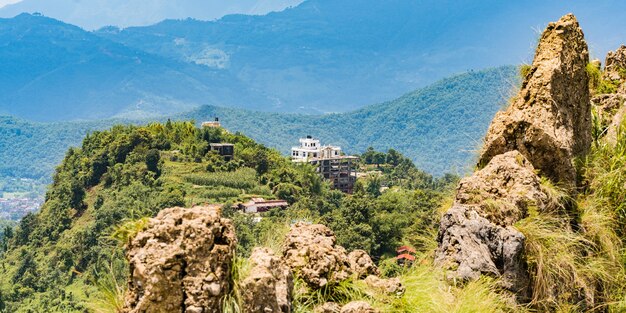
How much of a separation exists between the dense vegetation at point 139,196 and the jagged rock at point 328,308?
37.5 m

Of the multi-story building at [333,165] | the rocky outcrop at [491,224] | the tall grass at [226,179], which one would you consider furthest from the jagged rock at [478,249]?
the multi-story building at [333,165]

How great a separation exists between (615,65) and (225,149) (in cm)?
6799

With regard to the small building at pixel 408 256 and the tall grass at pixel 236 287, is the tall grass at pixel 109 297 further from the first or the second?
the small building at pixel 408 256

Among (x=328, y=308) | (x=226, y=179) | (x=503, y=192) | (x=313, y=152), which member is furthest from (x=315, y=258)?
(x=313, y=152)

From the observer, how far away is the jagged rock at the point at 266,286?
317 centimetres

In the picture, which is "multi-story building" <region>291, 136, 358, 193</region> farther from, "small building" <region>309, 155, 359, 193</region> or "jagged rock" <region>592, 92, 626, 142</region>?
"jagged rock" <region>592, 92, 626, 142</region>

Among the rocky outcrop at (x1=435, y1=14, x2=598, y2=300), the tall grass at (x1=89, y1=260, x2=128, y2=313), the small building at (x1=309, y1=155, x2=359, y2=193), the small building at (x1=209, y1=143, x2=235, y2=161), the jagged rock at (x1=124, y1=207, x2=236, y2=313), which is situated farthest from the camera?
the small building at (x1=309, y1=155, x2=359, y2=193)

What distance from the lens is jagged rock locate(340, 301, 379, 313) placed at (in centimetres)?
346

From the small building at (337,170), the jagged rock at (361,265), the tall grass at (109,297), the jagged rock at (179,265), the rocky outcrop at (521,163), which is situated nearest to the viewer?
the jagged rock at (179,265)

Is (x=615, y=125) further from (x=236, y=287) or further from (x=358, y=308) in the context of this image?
(x=236, y=287)

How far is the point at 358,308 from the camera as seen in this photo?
3.47m

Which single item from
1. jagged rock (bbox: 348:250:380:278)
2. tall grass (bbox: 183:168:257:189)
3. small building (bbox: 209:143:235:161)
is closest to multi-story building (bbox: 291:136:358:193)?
small building (bbox: 209:143:235:161)

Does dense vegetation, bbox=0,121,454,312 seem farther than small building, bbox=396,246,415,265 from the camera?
Yes

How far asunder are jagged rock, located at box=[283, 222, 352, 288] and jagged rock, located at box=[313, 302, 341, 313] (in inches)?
5.3
